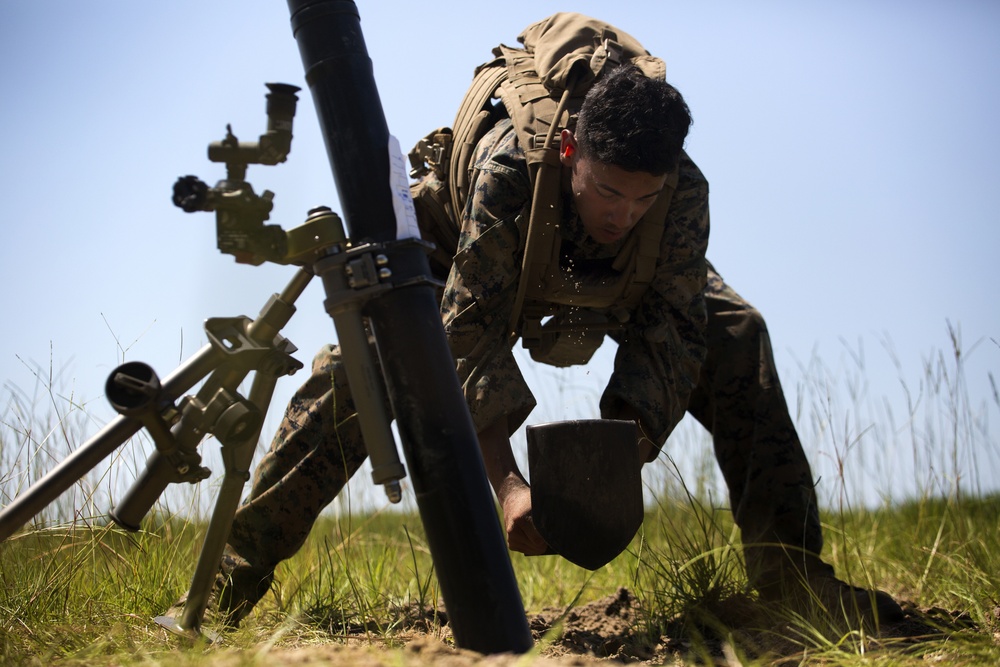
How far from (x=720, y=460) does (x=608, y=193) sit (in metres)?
1.26

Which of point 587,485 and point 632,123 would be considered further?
point 632,123

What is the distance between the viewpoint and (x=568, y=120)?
2.93m

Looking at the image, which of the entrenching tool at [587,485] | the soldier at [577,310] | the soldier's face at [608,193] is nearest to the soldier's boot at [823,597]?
the soldier at [577,310]

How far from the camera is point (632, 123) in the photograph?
2.78 meters

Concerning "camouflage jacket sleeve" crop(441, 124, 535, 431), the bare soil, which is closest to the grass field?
the bare soil

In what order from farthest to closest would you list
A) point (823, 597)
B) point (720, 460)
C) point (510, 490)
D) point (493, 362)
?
point (720, 460) < point (823, 597) < point (493, 362) < point (510, 490)

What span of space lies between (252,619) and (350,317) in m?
1.54

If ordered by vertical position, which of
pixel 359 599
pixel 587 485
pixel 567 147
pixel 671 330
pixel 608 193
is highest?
pixel 567 147

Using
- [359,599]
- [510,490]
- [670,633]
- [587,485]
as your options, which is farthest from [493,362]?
[670,633]

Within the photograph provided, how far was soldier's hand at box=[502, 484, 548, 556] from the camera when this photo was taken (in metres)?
2.31

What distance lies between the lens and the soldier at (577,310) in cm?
273

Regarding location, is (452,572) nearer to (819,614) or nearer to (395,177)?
(395,177)

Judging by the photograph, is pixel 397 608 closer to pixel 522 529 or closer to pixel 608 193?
pixel 522 529

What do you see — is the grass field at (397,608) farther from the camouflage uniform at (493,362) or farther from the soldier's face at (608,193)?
the soldier's face at (608,193)
